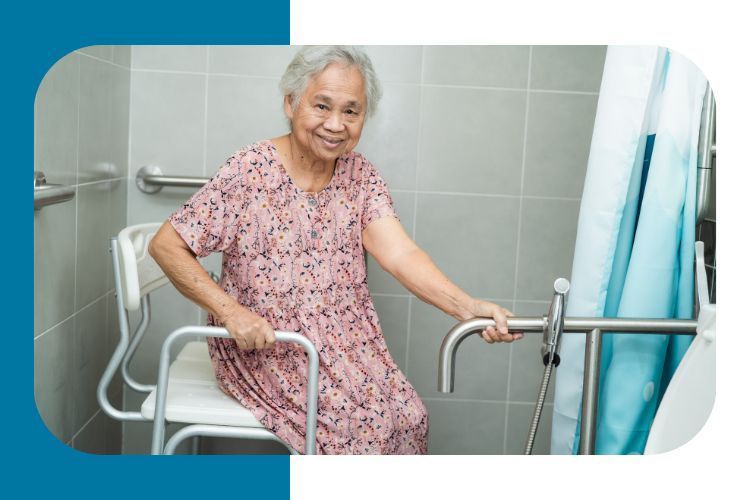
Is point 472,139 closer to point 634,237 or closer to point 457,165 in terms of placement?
point 457,165

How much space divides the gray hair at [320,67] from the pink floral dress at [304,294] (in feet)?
0.33

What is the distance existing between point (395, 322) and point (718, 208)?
56 centimetres

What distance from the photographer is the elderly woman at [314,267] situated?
1.18 m

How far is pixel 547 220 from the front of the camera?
1301mm

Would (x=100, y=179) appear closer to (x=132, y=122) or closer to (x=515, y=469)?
(x=132, y=122)

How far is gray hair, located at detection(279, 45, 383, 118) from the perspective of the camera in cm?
114

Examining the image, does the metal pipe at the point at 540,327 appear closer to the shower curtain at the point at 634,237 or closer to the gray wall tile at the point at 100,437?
the shower curtain at the point at 634,237

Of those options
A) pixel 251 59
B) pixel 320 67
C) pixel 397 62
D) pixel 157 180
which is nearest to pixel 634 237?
pixel 397 62

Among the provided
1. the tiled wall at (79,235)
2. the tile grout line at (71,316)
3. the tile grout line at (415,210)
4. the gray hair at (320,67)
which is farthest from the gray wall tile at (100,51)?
the tile grout line at (415,210)

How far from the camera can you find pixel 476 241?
1.29 m

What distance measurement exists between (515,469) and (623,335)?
342mm

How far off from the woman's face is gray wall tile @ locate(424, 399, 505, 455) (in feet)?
1.57

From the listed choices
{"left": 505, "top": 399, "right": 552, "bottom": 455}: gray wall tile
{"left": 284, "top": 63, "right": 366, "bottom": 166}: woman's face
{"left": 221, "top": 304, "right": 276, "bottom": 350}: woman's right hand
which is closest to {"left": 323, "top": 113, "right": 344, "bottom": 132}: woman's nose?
{"left": 284, "top": 63, "right": 366, "bottom": 166}: woman's face

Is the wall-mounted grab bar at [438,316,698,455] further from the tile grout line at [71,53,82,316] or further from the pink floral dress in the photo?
the tile grout line at [71,53,82,316]
